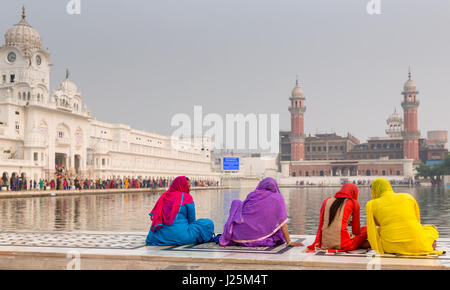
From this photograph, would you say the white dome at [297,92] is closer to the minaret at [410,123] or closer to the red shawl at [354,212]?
the minaret at [410,123]

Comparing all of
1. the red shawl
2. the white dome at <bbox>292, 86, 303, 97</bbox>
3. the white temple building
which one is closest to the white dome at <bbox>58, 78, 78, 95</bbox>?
the white temple building

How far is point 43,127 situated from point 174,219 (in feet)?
121

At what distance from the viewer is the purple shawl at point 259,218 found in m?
6.20

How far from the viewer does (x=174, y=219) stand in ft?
21.1

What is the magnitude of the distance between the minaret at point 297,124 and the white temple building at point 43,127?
135ft

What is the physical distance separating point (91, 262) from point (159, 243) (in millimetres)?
1078

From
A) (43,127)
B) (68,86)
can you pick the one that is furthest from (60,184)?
(68,86)

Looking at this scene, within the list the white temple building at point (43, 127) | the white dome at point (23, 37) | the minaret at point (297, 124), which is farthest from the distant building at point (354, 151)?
the white dome at point (23, 37)

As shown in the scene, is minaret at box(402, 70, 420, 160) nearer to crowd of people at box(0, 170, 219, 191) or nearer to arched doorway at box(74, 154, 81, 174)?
crowd of people at box(0, 170, 219, 191)

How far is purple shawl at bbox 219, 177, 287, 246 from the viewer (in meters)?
6.20

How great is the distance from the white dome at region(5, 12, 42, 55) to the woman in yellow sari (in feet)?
144

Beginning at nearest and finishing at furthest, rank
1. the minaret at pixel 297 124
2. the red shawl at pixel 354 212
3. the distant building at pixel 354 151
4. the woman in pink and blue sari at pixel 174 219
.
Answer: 1. the red shawl at pixel 354 212
2. the woman in pink and blue sari at pixel 174 219
3. the distant building at pixel 354 151
4. the minaret at pixel 297 124

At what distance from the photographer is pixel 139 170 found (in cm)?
5375
